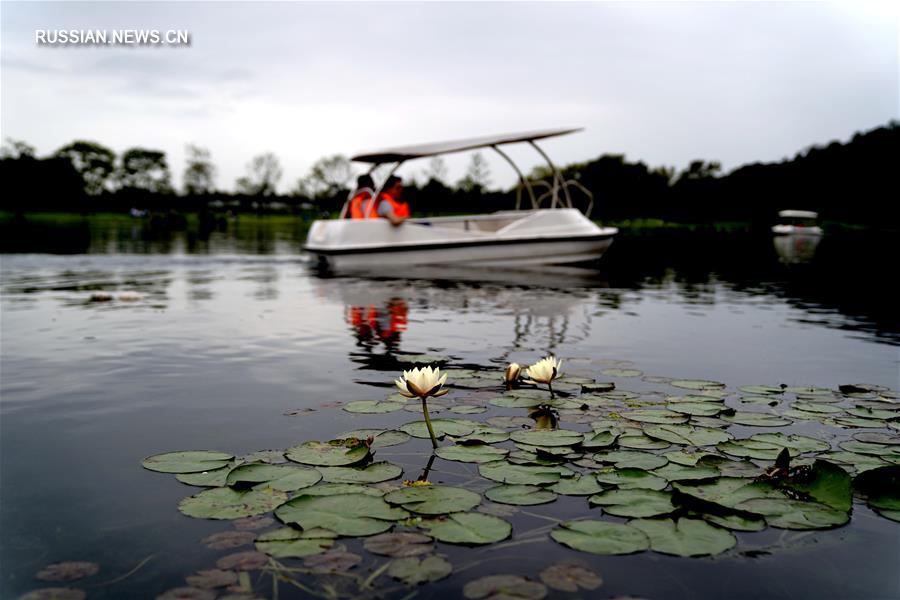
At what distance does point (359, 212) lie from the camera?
62.6ft

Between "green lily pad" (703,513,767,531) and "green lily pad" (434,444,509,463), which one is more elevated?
"green lily pad" (434,444,509,463)

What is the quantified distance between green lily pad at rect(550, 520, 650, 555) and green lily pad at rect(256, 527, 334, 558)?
98 centimetres

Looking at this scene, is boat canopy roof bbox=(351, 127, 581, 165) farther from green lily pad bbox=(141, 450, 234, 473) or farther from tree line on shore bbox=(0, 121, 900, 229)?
tree line on shore bbox=(0, 121, 900, 229)

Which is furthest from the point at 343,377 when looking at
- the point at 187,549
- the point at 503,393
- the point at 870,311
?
the point at 870,311

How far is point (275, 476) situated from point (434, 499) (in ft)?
2.98

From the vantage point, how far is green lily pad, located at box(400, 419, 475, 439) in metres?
4.38

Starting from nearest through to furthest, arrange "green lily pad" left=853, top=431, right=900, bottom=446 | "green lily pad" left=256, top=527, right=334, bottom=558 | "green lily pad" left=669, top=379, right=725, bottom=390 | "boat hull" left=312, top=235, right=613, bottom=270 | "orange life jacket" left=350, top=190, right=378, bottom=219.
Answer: "green lily pad" left=256, top=527, right=334, bottom=558 < "green lily pad" left=853, top=431, right=900, bottom=446 < "green lily pad" left=669, top=379, right=725, bottom=390 < "boat hull" left=312, top=235, right=613, bottom=270 < "orange life jacket" left=350, top=190, right=378, bottom=219

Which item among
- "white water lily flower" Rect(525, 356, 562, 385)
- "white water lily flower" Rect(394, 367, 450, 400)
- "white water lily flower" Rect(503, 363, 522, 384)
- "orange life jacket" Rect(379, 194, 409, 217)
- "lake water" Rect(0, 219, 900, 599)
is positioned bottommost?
"lake water" Rect(0, 219, 900, 599)

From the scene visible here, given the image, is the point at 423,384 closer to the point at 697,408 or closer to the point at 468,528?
the point at 468,528

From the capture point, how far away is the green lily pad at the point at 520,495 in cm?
329

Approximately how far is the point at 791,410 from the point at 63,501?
4.89 m

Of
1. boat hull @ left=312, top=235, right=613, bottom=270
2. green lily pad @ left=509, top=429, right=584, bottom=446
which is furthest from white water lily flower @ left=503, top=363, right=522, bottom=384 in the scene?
boat hull @ left=312, top=235, right=613, bottom=270

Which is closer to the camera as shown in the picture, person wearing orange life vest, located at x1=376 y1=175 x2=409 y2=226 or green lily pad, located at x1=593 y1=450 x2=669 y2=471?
green lily pad, located at x1=593 y1=450 x2=669 y2=471

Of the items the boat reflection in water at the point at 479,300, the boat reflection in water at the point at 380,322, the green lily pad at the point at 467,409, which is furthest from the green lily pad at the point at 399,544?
the boat reflection in water at the point at 380,322
